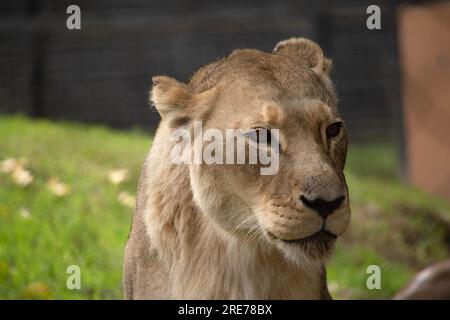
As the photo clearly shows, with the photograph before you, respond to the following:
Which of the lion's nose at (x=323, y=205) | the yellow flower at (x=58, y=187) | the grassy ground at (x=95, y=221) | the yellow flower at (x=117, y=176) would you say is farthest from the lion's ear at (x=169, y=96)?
the yellow flower at (x=117, y=176)

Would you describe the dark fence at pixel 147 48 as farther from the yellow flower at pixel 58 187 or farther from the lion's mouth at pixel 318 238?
the lion's mouth at pixel 318 238

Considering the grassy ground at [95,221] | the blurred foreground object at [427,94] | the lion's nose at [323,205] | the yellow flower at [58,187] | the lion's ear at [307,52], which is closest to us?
the lion's nose at [323,205]

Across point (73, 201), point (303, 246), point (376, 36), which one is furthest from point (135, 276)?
point (376, 36)

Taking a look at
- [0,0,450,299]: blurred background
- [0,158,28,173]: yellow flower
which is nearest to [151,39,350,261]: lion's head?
[0,158,28,173]: yellow flower

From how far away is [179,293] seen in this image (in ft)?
7.78

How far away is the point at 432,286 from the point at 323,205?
1.23m

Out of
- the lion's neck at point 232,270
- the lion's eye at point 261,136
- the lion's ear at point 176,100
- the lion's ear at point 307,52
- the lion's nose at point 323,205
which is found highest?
the lion's ear at point 307,52

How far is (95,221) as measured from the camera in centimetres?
423

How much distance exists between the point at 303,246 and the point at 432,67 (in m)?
4.45

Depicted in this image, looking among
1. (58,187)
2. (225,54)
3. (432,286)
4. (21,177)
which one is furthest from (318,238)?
(225,54)

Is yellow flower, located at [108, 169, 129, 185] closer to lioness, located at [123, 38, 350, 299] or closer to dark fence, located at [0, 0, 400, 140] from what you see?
dark fence, located at [0, 0, 400, 140]

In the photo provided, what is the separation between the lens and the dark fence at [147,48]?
6.55m

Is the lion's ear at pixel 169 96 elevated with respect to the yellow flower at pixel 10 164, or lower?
elevated

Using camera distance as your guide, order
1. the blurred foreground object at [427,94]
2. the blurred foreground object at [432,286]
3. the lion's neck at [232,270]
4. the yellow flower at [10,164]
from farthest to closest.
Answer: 1. the blurred foreground object at [427,94]
2. the yellow flower at [10,164]
3. the blurred foreground object at [432,286]
4. the lion's neck at [232,270]
